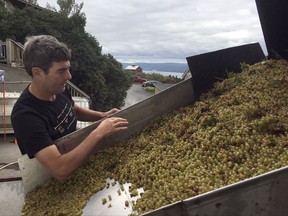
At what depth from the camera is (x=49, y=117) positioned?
282cm

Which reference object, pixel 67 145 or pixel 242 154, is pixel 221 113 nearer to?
pixel 242 154

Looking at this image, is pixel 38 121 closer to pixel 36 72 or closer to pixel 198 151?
pixel 36 72

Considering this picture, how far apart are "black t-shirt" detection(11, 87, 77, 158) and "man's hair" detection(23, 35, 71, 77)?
27 centimetres

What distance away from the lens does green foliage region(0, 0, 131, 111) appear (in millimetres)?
23188

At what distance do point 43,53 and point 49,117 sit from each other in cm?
53

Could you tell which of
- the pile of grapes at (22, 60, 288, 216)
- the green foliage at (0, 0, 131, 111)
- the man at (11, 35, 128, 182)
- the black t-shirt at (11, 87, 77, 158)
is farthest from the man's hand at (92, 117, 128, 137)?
the green foliage at (0, 0, 131, 111)

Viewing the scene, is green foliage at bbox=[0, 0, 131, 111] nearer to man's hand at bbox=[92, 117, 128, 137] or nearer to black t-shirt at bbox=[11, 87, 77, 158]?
black t-shirt at bbox=[11, 87, 77, 158]

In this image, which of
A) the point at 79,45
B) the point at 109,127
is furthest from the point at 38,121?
the point at 79,45

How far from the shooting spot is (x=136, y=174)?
2254mm

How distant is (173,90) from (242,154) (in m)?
1.32

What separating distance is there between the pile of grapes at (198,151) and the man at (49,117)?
0.65ft

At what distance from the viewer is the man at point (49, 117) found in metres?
2.45

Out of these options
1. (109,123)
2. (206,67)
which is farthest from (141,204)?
(206,67)

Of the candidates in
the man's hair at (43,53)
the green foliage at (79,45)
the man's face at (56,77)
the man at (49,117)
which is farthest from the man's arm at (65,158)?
the green foliage at (79,45)
